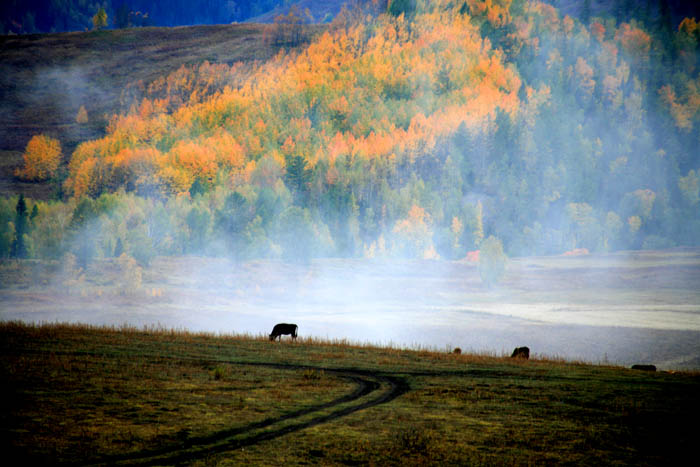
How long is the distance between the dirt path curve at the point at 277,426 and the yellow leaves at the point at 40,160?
149220 mm

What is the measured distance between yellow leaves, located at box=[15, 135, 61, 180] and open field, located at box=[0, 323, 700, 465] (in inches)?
5426

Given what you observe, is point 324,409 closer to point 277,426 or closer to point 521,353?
point 277,426

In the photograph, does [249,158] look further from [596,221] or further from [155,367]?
[155,367]

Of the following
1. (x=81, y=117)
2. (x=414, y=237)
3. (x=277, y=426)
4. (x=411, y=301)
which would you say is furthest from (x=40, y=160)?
(x=277, y=426)

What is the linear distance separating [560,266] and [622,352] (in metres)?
70.1

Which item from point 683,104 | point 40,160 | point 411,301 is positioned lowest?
point 411,301

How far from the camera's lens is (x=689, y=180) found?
17388 centimetres

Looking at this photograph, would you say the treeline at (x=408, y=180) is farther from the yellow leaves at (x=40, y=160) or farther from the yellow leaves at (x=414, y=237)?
the yellow leaves at (x=40, y=160)

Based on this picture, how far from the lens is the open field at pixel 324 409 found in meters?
17.0

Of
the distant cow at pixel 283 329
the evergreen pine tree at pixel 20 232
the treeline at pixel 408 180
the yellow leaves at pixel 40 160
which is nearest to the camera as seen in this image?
the distant cow at pixel 283 329

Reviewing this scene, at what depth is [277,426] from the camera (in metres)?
19.3

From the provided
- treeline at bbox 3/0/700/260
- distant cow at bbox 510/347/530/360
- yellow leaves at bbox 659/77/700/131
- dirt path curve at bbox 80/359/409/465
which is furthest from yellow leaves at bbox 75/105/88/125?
dirt path curve at bbox 80/359/409/465

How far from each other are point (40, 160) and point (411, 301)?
9568 cm

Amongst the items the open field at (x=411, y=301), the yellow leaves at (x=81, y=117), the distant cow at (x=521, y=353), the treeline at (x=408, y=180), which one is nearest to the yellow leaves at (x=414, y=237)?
the treeline at (x=408, y=180)
